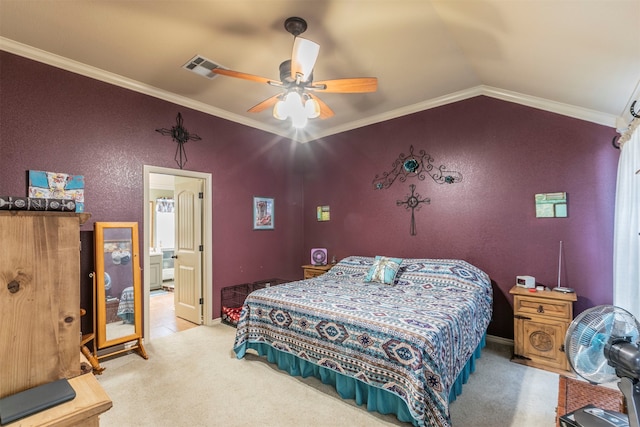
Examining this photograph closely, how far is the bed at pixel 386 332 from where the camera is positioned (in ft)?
6.24

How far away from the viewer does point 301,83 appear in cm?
239

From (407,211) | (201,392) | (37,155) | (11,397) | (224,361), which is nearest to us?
(11,397)

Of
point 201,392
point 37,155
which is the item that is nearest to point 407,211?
point 201,392

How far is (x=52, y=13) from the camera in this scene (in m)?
2.24

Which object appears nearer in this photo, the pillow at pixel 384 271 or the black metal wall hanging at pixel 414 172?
the pillow at pixel 384 271

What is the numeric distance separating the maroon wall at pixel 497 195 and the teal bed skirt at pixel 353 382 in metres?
1.19

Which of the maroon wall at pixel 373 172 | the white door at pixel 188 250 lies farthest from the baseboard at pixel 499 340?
the white door at pixel 188 250

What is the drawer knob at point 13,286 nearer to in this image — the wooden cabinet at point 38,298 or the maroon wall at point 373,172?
the wooden cabinet at point 38,298

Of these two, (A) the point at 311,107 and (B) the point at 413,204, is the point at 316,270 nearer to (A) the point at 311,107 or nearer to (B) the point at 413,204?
(B) the point at 413,204

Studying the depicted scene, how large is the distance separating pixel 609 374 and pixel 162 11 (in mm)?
3419

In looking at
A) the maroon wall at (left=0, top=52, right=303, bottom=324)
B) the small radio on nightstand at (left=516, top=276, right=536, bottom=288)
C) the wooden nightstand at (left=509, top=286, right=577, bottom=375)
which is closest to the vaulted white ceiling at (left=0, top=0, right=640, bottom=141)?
the maroon wall at (left=0, top=52, right=303, bottom=324)

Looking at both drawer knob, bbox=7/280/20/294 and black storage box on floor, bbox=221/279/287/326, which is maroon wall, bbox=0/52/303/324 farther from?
drawer knob, bbox=7/280/20/294

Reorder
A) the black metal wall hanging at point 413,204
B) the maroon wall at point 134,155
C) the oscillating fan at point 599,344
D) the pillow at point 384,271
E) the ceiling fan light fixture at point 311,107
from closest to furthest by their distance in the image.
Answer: the oscillating fan at point 599,344 < the ceiling fan light fixture at point 311,107 < the maroon wall at point 134,155 < the pillow at point 384,271 < the black metal wall hanging at point 413,204

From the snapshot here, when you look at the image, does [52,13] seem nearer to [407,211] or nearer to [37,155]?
[37,155]
